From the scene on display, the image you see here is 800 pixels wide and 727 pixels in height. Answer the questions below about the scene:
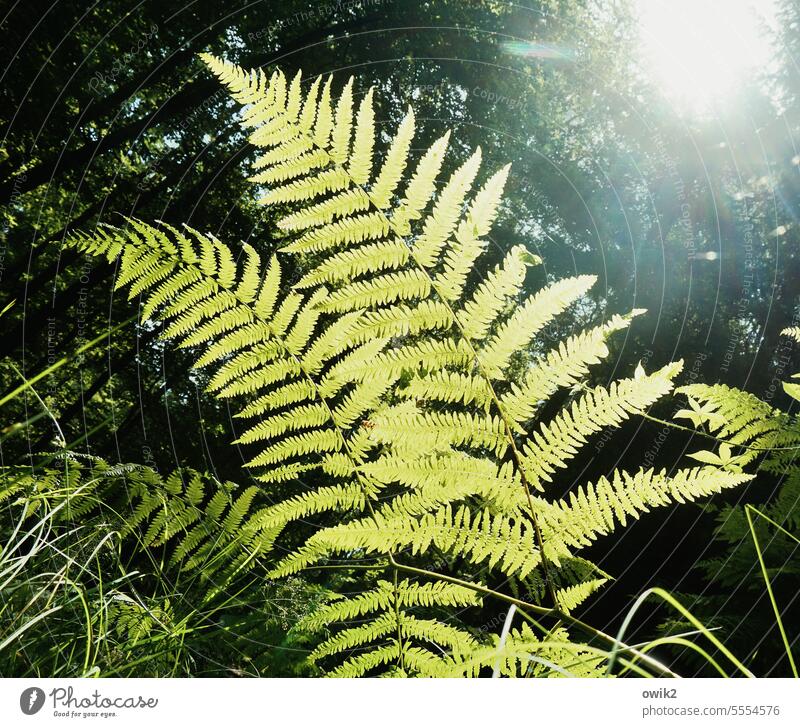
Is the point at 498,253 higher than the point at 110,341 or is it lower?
higher

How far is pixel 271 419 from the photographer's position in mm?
736

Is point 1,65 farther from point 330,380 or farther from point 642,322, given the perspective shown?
point 642,322

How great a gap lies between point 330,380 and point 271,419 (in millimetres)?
101
